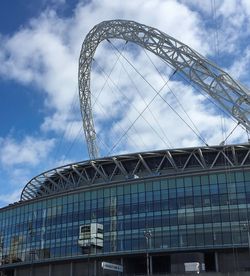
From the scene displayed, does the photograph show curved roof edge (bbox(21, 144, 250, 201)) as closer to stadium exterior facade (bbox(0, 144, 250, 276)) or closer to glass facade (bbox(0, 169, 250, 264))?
stadium exterior facade (bbox(0, 144, 250, 276))

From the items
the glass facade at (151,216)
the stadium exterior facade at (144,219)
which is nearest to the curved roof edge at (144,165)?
the stadium exterior facade at (144,219)

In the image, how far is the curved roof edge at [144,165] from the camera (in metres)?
80.8

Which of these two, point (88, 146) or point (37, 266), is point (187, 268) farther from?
point (88, 146)

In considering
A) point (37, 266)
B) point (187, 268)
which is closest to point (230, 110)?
point (187, 268)

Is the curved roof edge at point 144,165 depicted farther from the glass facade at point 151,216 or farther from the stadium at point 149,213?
the glass facade at point 151,216

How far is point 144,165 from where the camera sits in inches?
3344

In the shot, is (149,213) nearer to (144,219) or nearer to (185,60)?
(144,219)

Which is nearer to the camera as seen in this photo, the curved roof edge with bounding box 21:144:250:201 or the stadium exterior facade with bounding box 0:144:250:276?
the stadium exterior facade with bounding box 0:144:250:276

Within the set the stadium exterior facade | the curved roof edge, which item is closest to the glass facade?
the stadium exterior facade

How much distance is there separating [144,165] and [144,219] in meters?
14.6

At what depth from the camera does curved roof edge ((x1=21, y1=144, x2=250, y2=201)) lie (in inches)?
3179

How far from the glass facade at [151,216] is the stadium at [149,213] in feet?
0.47

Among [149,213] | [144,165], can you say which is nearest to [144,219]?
[149,213]

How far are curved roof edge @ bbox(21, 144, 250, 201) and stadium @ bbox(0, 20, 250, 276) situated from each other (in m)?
0.19
